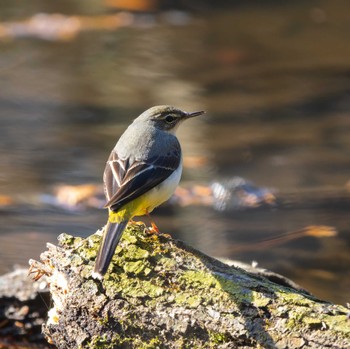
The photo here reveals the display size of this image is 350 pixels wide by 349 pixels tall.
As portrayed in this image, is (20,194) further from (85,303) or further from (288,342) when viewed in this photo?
(288,342)

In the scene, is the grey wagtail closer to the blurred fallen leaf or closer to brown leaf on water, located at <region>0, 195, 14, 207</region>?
brown leaf on water, located at <region>0, 195, 14, 207</region>

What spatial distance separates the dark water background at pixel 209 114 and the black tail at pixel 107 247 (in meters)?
2.94

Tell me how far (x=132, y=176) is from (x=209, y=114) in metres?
6.42

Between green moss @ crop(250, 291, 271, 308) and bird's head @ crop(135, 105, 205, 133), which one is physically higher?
bird's head @ crop(135, 105, 205, 133)

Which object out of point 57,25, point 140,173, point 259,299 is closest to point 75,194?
point 140,173

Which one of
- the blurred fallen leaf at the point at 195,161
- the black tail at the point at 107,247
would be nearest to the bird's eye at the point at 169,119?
the black tail at the point at 107,247

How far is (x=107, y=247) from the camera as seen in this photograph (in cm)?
476

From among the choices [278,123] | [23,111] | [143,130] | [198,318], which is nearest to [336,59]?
[278,123]

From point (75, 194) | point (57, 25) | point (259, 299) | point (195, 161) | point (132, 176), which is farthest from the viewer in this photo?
point (57, 25)

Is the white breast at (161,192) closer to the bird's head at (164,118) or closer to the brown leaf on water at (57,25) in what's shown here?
the bird's head at (164,118)

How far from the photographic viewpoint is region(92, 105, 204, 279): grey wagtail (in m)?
4.97

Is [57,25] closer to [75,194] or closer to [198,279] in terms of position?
[75,194]

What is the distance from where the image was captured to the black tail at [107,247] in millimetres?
4664

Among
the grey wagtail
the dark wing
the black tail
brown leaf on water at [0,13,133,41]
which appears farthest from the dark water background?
the black tail
